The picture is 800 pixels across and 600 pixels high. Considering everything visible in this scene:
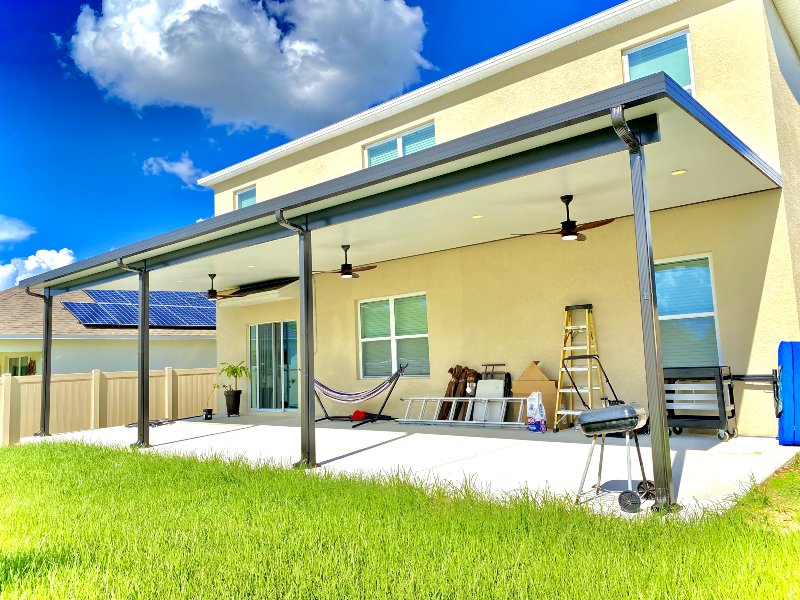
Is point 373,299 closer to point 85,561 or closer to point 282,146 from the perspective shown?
point 282,146

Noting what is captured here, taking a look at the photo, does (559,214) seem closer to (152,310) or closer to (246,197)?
(246,197)

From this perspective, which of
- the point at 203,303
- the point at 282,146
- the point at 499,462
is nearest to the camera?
the point at 499,462

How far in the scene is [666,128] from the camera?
4.61 m

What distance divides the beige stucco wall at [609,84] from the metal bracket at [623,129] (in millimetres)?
3343

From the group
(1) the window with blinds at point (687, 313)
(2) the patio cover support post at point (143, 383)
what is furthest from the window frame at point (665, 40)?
(2) the patio cover support post at point (143, 383)

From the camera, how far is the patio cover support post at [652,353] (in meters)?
4.00

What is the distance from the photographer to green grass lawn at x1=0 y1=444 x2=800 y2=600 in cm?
285

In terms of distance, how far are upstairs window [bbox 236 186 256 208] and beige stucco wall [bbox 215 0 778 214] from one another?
1.40 metres

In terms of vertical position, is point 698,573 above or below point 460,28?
below

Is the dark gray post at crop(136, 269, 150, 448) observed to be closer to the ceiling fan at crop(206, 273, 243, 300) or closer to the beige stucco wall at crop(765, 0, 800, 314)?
the ceiling fan at crop(206, 273, 243, 300)

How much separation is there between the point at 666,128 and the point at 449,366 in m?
5.65

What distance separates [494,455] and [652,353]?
2.72 metres

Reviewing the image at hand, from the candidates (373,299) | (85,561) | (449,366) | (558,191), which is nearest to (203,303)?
(373,299)

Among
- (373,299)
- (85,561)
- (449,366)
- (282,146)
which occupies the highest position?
(282,146)
